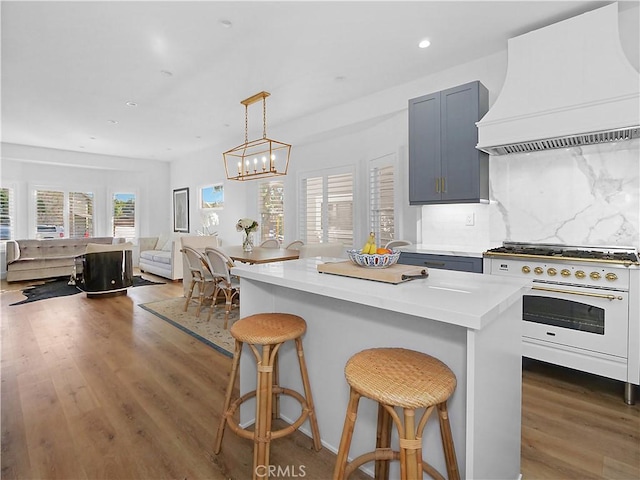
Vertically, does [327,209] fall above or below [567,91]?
below

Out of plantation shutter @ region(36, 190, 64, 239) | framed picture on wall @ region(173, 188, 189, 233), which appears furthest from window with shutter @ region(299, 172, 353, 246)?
plantation shutter @ region(36, 190, 64, 239)

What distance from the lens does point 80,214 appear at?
8133 mm

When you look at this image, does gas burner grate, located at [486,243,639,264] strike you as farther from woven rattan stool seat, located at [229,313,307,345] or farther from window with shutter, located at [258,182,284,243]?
window with shutter, located at [258,182,284,243]

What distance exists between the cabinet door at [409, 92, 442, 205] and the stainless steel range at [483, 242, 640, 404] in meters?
0.92

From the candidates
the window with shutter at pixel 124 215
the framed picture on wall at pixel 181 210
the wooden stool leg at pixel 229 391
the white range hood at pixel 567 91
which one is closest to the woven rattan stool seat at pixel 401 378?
the wooden stool leg at pixel 229 391

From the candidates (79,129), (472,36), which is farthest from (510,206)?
(79,129)

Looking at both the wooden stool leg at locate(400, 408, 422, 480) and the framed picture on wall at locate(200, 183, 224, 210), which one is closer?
the wooden stool leg at locate(400, 408, 422, 480)

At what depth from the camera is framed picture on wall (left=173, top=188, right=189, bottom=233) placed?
827cm

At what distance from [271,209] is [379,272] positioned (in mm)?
4877

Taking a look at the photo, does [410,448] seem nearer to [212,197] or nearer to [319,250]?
[319,250]

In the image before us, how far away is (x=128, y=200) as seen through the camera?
8.73 m

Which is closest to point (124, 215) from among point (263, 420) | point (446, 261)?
point (446, 261)

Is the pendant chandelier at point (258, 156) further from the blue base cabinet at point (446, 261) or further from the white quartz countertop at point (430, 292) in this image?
the white quartz countertop at point (430, 292)

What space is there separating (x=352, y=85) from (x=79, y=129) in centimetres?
483
